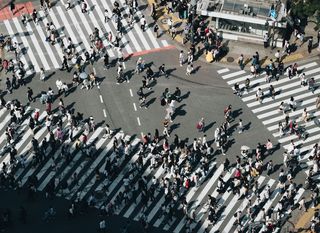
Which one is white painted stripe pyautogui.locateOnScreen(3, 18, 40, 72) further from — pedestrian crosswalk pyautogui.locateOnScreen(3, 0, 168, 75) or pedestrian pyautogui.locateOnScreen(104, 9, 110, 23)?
pedestrian pyautogui.locateOnScreen(104, 9, 110, 23)

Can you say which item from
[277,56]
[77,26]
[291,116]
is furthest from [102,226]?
[77,26]

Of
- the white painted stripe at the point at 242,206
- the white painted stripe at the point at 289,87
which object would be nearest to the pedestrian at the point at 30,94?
the white painted stripe at the point at 289,87

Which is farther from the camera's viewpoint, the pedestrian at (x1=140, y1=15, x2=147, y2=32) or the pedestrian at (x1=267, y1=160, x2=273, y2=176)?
the pedestrian at (x1=140, y1=15, x2=147, y2=32)

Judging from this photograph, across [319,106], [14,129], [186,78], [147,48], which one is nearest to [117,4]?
[147,48]

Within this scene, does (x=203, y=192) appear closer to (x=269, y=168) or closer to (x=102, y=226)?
(x=269, y=168)

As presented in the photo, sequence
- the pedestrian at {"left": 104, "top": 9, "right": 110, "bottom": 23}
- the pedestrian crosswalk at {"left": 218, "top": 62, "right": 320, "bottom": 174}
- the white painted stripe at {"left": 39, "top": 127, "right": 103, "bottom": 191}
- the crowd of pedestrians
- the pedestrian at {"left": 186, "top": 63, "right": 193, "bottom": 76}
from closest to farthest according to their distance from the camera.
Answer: the crowd of pedestrians, the white painted stripe at {"left": 39, "top": 127, "right": 103, "bottom": 191}, the pedestrian crosswalk at {"left": 218, "top": 62, "right": 320, "bottom": 174}, the pedestrian at {"left": 186, "top": 63, "right": 193, "bottom": 76}, the pedestrian at {"left": 104, "top": 9, "right": 110, "bottom": 23}

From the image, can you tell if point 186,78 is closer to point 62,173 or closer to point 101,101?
point 101,101

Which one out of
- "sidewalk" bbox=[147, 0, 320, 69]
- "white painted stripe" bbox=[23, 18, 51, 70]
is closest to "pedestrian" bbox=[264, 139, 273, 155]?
"sidewalk" bbox=[147, 0, 320, 69]

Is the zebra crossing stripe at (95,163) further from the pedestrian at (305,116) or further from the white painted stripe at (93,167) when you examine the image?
the pedestrian at (305,116)
